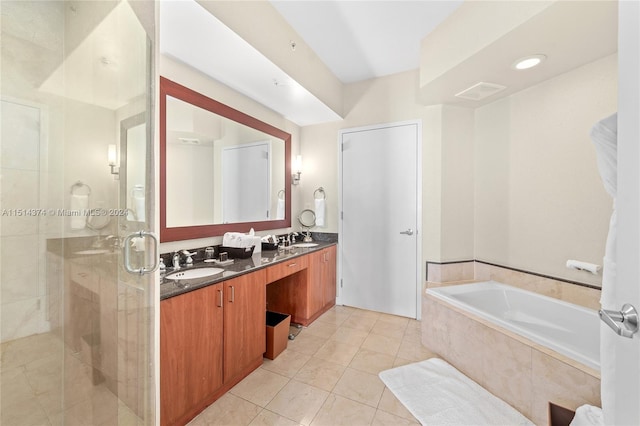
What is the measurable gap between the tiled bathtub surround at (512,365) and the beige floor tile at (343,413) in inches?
32.9

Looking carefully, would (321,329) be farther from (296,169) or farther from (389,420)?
(296,169)

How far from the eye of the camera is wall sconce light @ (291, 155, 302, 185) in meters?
3.41

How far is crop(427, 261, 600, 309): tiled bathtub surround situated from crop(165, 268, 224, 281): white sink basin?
206 centimetres

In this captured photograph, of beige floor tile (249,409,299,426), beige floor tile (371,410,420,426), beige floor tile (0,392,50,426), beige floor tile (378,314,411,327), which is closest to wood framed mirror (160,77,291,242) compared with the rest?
beige floor tile (0,392,50,426)

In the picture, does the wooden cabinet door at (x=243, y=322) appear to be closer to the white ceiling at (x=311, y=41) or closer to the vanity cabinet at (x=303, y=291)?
the vanity cabinet at (x=303, y=291)

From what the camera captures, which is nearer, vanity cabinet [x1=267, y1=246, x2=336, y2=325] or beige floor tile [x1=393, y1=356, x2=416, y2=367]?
beige floor tile [x1=393, y1=356, x2=416, y2=367]

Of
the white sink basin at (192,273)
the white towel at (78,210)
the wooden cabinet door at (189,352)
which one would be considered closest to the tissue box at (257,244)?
the white sink basin at (192,273)

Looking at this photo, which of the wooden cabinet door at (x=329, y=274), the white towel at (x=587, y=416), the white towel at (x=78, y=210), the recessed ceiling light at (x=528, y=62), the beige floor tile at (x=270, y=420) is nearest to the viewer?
the white towel at (x=78, y=210)

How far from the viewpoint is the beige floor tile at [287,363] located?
1930mm

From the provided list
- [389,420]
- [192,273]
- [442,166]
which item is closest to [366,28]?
[442,166]

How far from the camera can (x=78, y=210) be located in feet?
2.84

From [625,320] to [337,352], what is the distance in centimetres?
196

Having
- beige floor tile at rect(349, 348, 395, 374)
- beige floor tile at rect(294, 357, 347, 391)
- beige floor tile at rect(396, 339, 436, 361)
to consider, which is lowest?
beige floor tile at rect(396, 339, 436, 361)

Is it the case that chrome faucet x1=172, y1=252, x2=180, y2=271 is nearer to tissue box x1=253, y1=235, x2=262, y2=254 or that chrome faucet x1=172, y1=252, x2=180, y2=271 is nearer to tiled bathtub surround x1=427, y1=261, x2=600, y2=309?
tissue box x1=253, y1=235, x2=262, y2=254
